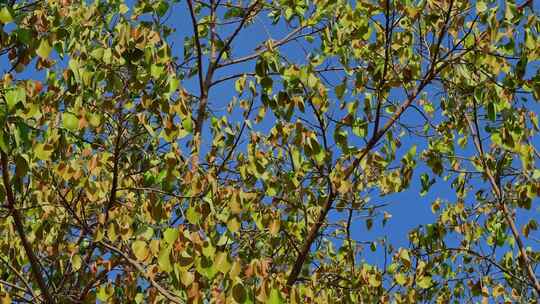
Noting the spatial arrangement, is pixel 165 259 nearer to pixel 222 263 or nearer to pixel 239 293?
pixel 222 263

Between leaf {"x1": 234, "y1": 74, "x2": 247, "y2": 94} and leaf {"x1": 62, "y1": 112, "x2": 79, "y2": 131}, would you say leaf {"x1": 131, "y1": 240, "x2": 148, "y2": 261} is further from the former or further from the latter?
leaf {"x1": 234, "y1": 74, "x2": 247, "y2": 94}

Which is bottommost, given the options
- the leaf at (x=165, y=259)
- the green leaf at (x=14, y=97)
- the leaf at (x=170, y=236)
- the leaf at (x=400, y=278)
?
the leaf at (x=165, y=259)

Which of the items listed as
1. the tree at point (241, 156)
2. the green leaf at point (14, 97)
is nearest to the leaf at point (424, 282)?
the tree at point (241, 156)

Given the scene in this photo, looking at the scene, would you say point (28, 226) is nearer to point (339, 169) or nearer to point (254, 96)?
point (254, 96)

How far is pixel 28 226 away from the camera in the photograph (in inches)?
254

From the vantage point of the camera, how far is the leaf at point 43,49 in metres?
3.94

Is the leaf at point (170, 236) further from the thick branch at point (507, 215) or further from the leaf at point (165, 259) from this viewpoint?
the thick branch at point (507, 215)

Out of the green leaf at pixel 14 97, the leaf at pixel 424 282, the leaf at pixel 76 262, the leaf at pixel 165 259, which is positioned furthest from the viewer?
the leaf at pixel 424 282

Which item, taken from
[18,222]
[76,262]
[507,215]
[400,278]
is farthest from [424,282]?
[18,222]

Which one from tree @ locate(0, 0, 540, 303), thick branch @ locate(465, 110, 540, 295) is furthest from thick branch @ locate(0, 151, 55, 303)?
thick branch @ locate(465, 110, 540, 295)

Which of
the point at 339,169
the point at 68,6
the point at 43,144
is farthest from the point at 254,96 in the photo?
the point at 43,144

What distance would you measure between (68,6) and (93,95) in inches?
41.1

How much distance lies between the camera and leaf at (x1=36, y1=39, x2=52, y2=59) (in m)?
3.94

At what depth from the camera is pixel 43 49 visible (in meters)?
3.95
